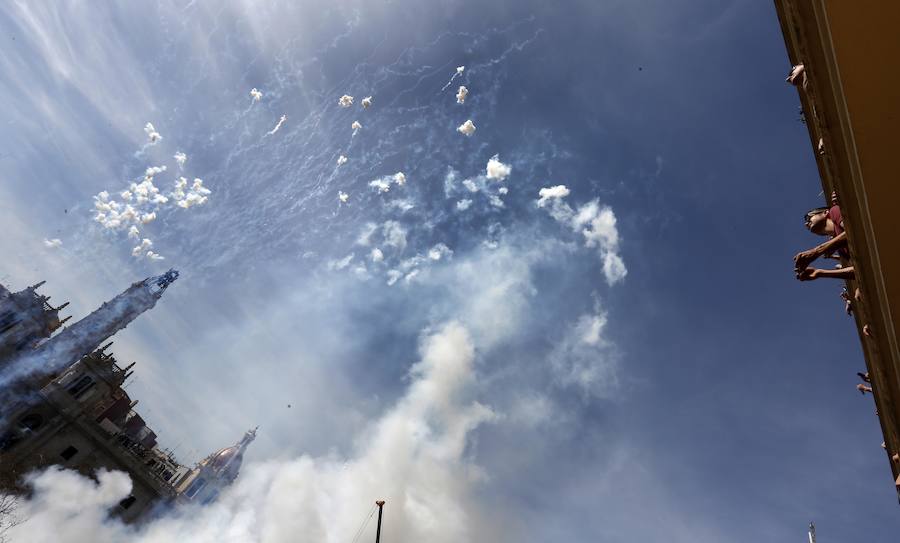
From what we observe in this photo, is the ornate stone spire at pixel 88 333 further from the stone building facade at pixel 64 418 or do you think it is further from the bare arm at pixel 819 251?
the bare arm at pixel 819 251

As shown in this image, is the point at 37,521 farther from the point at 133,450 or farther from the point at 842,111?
the point at 842,111

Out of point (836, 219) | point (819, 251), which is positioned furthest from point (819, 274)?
point (836, 219)

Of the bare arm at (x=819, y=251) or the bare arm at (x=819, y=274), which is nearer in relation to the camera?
the bare arm at (x=819, y=251)

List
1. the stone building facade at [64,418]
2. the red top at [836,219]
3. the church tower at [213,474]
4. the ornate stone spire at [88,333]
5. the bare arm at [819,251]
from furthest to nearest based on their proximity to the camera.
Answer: the church tower at [213,474] → the ornate stone spire at [88,333] → the stone building facade at [64,418] → the red top at [836,219] → the bare arm at [819,251]

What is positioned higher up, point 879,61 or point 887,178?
point 879,61

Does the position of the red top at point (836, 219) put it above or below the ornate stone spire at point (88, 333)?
below

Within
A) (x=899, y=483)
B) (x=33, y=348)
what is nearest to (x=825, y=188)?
(x=899, y=483)

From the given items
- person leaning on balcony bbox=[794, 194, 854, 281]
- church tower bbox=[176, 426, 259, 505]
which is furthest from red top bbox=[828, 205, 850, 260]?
church tower bbox=[176, 426, 259, 505]

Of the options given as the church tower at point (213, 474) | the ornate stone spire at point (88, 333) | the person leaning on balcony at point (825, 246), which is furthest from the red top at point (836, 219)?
the church tower at point (213, 474)
